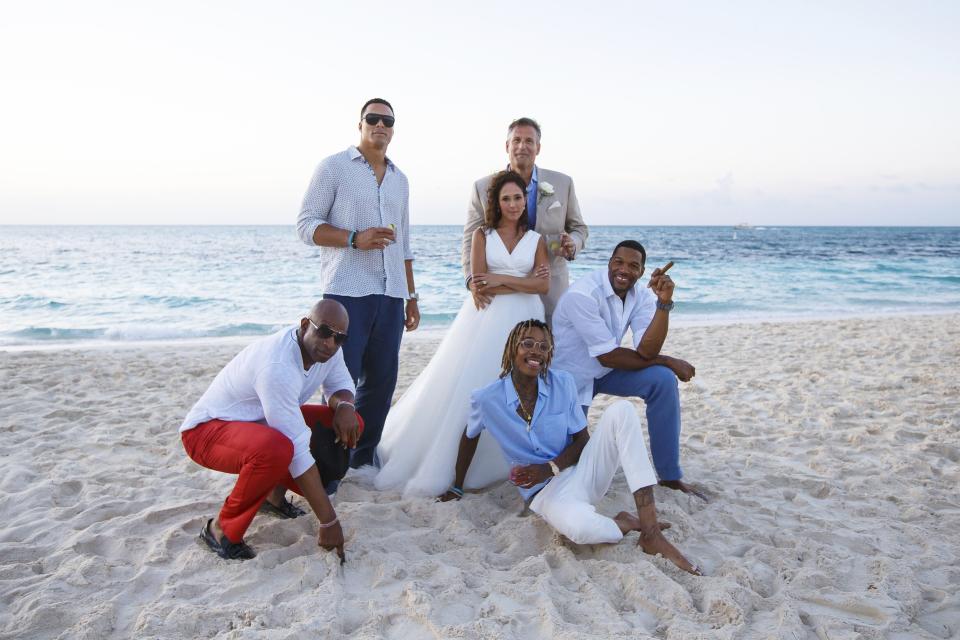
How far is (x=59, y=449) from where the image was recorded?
4.34m

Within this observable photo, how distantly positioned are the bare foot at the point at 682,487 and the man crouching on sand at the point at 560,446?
1.80 feet

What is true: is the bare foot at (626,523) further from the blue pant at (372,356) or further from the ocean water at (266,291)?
the ocean water at (266,291)

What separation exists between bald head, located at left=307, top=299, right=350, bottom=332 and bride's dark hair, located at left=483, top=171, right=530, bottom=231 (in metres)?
1.31

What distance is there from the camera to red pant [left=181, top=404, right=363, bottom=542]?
9.08ft

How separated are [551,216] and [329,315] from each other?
1.80 meters

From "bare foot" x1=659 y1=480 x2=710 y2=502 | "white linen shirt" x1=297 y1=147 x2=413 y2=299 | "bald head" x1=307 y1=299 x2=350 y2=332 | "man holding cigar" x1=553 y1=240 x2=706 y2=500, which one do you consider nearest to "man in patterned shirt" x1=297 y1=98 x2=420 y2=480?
"white linen shirt" x1=297 y1=147 x2=413 y2=299

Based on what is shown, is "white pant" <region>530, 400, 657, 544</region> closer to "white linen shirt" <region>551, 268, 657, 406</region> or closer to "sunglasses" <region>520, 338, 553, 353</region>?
"sunglasses" <region>520, 338, 553, 353</region>

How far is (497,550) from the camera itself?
3.09 m

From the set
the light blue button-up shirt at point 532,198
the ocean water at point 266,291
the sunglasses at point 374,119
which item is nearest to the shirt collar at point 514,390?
the light blue button-up shirt at point 532,198

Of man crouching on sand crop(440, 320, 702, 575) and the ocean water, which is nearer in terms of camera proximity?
man crouching on sand crop(440, 320, 702, 575)

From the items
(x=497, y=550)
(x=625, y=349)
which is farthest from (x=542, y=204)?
(x=497, y=550)

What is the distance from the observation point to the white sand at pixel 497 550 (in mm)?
2453

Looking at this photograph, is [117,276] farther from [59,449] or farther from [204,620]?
[204,620]

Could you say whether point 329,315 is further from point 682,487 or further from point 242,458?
point 682,487
